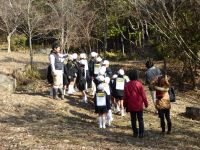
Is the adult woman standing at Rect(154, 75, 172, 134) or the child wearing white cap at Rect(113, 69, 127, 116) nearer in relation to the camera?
the adult woman standing at Rect(154, 75, 172, 134)

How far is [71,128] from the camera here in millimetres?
11078

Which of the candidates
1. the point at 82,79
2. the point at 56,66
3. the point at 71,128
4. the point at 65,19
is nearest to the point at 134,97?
the point at 71,128

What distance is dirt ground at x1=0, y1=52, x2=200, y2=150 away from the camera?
9.27 meters

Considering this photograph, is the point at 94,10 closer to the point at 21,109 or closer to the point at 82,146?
the point at 21,109

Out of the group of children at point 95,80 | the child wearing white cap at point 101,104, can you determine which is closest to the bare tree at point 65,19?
the group of children at point 95,80

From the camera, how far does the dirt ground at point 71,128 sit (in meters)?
9.27

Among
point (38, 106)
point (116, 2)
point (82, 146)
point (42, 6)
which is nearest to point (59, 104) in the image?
point (38, 106)

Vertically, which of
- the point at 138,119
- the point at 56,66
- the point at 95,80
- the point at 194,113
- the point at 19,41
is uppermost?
the point at 19,41

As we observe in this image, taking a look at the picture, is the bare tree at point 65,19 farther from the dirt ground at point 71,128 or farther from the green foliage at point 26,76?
the dirt ground at point 71,128

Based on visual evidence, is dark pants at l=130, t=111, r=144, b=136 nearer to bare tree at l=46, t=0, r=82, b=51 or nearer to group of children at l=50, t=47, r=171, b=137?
group of children at l=50, t=47, r=171, b=137

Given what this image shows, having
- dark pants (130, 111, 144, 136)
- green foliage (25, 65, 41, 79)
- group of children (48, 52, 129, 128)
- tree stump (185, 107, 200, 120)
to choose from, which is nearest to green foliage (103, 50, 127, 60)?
green foliage (25, 65, 41, 79)

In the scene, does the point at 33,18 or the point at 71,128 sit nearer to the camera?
the point at 71,128

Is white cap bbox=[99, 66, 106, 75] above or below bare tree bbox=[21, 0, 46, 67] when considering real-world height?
below

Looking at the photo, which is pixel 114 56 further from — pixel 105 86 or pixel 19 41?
pixel 105 86
